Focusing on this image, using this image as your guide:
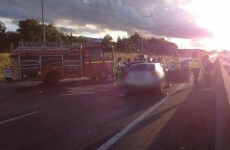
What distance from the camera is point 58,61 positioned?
86.4 feet

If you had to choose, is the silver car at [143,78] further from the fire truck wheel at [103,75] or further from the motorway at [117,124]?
the fire truck wheel at [103,75]

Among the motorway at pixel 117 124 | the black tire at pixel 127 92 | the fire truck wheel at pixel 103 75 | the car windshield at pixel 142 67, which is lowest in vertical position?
the motorway at pixel 117 124

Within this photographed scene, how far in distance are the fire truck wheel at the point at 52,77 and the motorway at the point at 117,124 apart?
8904 millimetres

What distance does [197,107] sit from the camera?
14062 millimetres

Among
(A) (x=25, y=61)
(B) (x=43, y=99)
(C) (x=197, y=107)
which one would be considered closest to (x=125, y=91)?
(B) (x=43, y=99)

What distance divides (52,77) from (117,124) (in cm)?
1596

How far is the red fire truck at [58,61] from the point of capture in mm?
25188

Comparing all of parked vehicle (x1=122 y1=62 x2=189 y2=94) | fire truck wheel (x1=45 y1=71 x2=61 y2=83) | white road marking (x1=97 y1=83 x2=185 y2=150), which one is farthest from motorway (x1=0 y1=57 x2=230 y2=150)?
fire truck wheel (x1=45 y1=71 x2=61 y2=83)

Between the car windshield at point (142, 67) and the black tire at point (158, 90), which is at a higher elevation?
the car windshield at point (142, 67)

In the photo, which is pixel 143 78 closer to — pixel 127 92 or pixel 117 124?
pixel 127 92

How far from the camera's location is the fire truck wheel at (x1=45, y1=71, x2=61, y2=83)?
2605cm

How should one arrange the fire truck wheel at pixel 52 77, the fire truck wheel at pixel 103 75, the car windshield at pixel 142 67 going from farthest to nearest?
the fire truck wheel at pixel 103 75 → the fire truck wheel at pixel 52 77 → the car windshield at pixel 142 67

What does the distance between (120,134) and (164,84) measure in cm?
1045

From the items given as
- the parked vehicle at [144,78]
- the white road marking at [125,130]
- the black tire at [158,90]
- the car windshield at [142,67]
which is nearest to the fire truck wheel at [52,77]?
the parked vehicle at [144,78]
